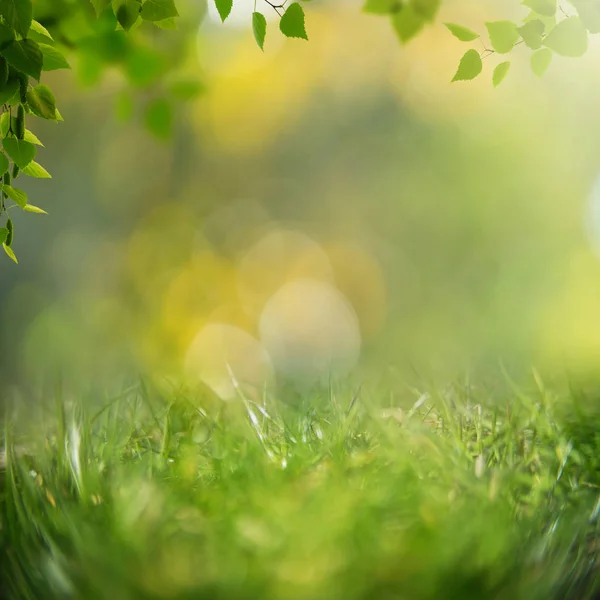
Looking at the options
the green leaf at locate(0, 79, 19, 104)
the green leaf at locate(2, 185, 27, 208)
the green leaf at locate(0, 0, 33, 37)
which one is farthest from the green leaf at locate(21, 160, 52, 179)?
the green leaf at locate(0, 0, 33, 37)

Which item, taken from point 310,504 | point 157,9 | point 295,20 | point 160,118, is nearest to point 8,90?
point 157,9

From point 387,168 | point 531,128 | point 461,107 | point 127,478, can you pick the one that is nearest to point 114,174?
point 387,168

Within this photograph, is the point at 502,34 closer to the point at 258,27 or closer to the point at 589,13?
the point at 589,13

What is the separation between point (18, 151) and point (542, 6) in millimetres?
1079

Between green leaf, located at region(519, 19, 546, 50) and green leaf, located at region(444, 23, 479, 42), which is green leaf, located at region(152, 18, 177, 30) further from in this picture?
green leaf, located at region(519, 19, 546, 50)

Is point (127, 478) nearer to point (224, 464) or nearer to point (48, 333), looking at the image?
point (224, 464)

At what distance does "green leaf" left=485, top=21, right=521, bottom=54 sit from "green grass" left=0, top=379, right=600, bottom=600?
75 centimetres

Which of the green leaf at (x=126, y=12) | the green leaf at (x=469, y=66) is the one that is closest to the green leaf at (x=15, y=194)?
the green leaf at (x=126, y=12)

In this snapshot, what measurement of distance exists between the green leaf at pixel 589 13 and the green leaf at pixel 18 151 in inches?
43.7

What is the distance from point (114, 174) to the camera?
39.8 feet

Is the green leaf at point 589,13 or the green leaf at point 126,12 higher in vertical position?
the green leaf at point 589,13

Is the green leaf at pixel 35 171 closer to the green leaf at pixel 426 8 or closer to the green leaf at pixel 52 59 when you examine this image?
the green leaf at pixel 52 59

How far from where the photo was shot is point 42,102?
1.32 meters

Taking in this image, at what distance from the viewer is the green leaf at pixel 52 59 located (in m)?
1.34
